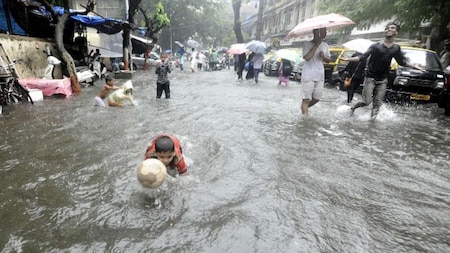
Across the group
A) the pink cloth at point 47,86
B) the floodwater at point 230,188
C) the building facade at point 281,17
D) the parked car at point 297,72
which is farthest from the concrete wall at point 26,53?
the building facade at point 281,17

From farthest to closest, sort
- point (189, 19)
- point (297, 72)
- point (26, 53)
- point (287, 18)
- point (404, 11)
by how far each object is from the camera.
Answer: point (189, 19) → point (287, 18) → point (297, 72) → point (404, 11) → point (26, 53)

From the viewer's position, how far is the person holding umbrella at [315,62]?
6.25 m

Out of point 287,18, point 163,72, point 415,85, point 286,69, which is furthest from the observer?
point 287,18

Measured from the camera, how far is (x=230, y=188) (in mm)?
3486

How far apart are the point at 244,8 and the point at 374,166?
69.4 metres

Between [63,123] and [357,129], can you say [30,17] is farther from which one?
[357,129]

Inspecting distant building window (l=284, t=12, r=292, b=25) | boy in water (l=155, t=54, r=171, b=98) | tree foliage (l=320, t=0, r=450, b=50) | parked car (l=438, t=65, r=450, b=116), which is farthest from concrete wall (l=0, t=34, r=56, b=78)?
distant building window (l=284, t=12, r=292, b=25)

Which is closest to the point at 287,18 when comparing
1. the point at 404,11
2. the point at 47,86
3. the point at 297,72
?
the point at 297,72

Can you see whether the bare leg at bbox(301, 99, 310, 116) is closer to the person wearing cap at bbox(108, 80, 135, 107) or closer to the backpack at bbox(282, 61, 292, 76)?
the person wearing cap at bbox(108, 80, 135, 107)

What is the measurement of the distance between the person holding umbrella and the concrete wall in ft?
26.8

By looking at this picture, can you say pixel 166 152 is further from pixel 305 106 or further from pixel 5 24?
pixel 5 24

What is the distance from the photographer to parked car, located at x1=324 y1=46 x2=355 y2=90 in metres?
12.7

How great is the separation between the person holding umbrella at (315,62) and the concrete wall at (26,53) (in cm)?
817

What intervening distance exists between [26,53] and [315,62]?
958 centimetres
